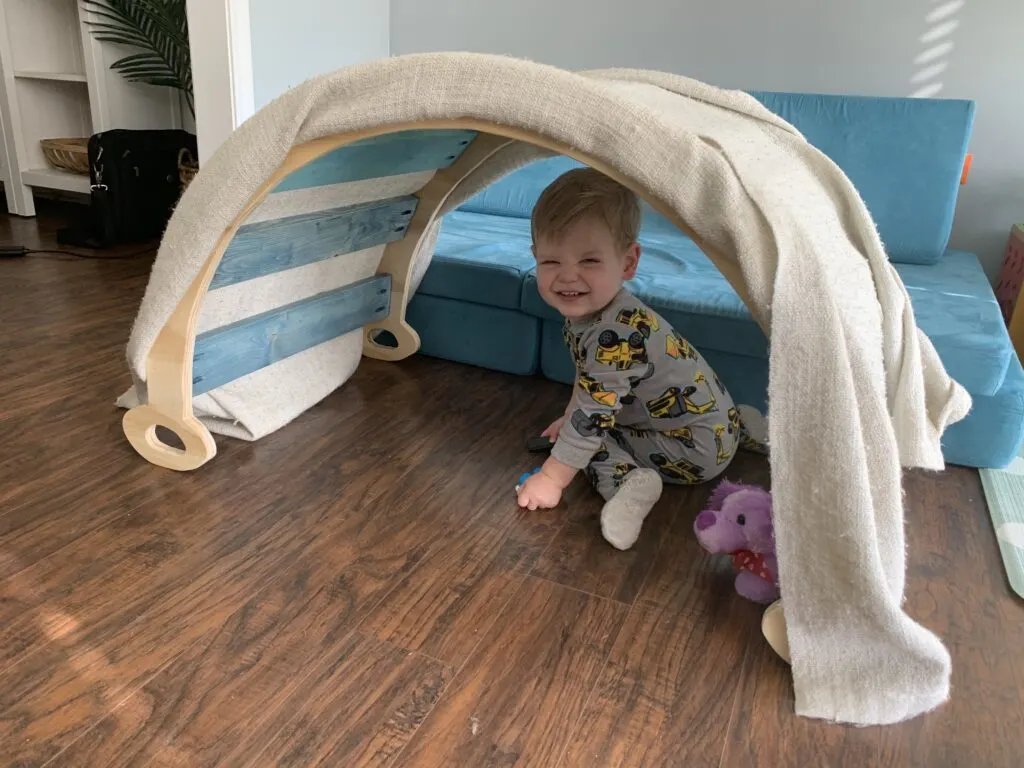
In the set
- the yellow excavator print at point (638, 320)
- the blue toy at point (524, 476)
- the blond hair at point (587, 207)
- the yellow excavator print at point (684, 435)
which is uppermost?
the blond hair at point (587, 207)

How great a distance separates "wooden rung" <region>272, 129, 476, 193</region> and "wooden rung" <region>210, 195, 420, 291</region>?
9 centimetres

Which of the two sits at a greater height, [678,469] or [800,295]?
[800,295]

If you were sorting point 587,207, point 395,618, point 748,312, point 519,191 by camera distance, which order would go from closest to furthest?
point 395,618 → point 587,207 → point 748,312 → point 519,191

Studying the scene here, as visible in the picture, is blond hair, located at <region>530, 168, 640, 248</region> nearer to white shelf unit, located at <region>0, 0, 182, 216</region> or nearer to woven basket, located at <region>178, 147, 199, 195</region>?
woven basket, located at <region>178, 147, 199, 195</region>

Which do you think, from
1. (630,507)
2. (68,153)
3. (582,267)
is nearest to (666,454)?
(630,507)

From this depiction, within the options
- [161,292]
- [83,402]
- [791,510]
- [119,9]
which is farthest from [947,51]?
[119,9]

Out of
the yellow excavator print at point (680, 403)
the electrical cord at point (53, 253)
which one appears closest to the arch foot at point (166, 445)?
the yellow excavator print at point (680, 403)

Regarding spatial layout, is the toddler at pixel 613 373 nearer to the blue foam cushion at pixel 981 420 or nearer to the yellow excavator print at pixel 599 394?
the yellow excavator print at pixel 599 394

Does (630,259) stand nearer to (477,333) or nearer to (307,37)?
(477,333)

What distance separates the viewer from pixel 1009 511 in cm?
138

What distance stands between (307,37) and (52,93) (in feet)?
5.61

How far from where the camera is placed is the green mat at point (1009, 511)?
4.03 ft

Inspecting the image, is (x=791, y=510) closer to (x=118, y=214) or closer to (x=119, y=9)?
(x=118, y=214)

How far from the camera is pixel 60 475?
134 centimetres
